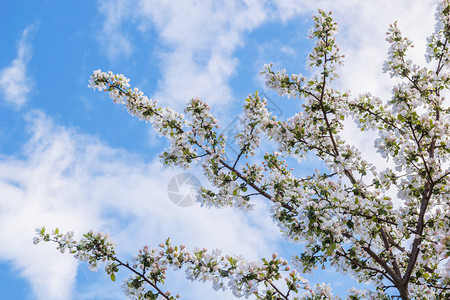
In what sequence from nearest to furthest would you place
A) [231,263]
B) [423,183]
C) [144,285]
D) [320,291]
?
1. [231,263]
2. [144,285]
3. [423,183]
4. [320,291]

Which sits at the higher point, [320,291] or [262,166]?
[262,166]

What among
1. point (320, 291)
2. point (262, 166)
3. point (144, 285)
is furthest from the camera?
point (262, 166)

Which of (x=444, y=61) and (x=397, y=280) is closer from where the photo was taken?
(x=397, y=280)

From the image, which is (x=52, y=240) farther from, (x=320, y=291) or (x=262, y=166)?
(x=320, y=291)

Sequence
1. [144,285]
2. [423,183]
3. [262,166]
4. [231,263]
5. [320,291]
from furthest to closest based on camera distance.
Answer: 1. [262,166]
2. [320,291]
3. [423,183]
4. [144,285]
5. [231,263]

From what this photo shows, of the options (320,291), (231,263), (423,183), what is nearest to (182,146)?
(231,263)

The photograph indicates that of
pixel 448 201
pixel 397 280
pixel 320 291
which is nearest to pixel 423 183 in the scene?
pixel 448 201

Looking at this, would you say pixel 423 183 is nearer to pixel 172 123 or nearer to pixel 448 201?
pixel 448 201

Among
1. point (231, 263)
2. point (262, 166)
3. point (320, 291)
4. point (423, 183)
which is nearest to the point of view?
point (231, 263)

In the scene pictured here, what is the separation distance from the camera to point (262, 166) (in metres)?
7.25

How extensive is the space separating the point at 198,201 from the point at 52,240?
9.26ft

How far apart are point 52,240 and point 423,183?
6658mm

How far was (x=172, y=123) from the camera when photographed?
24.4 feet

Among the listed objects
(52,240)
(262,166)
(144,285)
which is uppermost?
(262,166)
